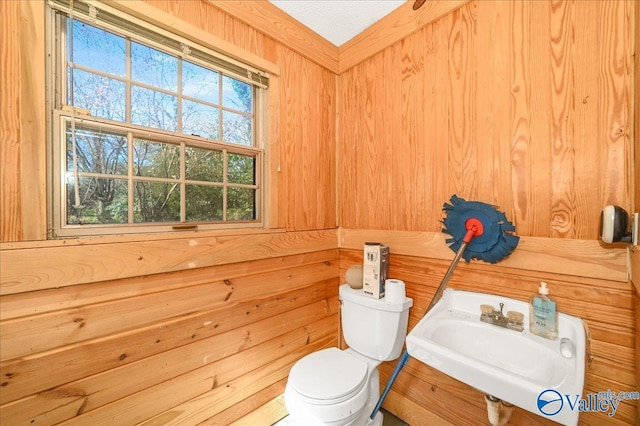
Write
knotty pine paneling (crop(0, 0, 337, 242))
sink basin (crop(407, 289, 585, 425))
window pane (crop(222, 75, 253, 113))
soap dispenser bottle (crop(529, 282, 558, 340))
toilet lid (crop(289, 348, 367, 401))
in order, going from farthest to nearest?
window pane (crop(222, 75, 253, 113)) → toilet lid (crop(289, 348, 367, 401)) → soap dispenser bottle (crop(529, 282, 558, 340)) → knotty pine paneling (crop(0, 0, 337, 242)) → sink basin (crop(407, 289, 585, 425))

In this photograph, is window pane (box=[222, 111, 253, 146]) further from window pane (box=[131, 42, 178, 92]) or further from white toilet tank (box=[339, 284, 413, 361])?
white toilet tank (box=[339, 284, 413, 361])

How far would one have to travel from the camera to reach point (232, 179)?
1.44 m

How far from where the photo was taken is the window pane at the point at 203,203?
1.29 meters

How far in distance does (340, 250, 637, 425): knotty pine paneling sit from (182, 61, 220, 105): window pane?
1.34 m

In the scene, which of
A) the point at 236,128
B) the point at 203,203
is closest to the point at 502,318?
the point at 203,203

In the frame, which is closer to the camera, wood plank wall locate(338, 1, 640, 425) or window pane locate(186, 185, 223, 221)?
wood plank wall locate(338, 1, 640, 425)

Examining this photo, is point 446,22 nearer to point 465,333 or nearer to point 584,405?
point 465,333

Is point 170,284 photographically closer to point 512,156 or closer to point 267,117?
point 267,117

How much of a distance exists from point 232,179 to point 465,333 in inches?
52.7

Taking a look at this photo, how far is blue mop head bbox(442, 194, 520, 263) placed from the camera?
1108mm

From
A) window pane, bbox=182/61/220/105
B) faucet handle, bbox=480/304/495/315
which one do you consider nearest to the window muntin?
window pane, bbox=182/61/220/105

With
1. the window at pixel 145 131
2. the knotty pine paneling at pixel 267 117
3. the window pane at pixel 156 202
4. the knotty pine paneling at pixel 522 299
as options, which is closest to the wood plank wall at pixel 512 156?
the knotty pine paneling at pixel 522 299

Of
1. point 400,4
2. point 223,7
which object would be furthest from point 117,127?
point 400,4

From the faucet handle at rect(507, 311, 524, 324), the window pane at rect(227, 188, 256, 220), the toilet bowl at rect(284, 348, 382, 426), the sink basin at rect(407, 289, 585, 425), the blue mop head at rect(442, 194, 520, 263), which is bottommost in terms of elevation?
the toilet bowl at rect(284, 348, 382, 426)
